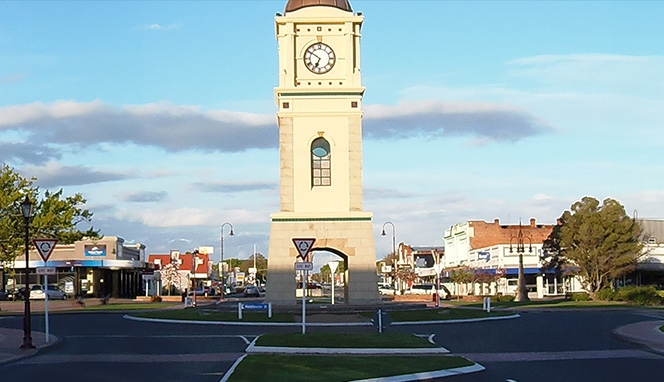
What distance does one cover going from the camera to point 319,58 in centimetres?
4428

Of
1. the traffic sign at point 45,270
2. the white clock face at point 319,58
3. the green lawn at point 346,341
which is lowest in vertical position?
the green lawn at point 346,341

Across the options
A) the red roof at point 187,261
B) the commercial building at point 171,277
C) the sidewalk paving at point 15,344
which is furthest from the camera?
the red roof at point 187,261

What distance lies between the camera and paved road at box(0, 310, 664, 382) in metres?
19.6

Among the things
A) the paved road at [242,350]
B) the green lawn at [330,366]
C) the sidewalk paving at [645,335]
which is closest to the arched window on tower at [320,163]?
the paved road at [242,350]

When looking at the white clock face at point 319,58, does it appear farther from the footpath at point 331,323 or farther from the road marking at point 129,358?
the road marking at point 129,358

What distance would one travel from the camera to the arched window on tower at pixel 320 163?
1738 inches

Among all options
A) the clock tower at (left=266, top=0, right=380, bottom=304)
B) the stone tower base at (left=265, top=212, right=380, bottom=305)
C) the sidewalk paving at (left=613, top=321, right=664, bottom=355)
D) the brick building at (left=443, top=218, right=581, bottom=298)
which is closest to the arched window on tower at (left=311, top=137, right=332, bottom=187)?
Result: the clock tower at (left=266, top=0, right=380, bottom=304)

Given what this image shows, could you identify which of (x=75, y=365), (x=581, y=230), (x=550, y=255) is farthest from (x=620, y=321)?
(x=550, y=255)

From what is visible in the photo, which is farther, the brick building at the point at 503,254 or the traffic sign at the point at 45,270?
the brick building at the point at 503,254

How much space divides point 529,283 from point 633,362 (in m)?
68.1

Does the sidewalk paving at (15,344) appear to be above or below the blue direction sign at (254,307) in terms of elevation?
below

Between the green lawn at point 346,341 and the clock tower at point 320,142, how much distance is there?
15315 mm

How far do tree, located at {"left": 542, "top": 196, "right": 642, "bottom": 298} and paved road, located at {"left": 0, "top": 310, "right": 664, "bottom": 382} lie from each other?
3230cm

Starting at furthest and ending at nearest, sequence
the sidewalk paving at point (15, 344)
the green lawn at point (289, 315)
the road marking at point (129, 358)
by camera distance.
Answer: the green lawn at point (289, 315) < the sidewalk paving at point (15, 344) < the road marking at point (129, 358)
